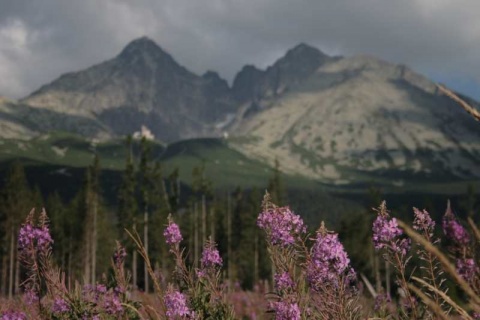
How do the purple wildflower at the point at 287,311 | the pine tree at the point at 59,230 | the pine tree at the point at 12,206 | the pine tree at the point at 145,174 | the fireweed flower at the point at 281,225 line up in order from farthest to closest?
the pine tree at the point at 59,230 < the pine tree at the point at 145,174 < the pine tree at the point at 12,206 < the fireweed flower at the point at 281,225 < the purple wildflower at the point at 287,311

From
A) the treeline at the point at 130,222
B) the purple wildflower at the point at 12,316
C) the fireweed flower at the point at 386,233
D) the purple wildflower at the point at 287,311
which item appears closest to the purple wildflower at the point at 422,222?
the fireweed flower at the point at 386,233

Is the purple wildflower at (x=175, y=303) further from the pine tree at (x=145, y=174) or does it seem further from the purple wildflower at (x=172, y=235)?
the pine tree at (x=145, y=174)

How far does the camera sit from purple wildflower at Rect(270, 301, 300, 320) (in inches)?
155

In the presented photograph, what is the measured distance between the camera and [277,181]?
330 ft

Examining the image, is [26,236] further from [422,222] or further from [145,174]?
[145,174]

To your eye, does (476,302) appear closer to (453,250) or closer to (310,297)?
(310,297)

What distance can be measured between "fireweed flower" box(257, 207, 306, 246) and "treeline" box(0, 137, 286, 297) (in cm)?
6891

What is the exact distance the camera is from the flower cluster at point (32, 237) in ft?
14.8

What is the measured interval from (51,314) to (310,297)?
2.51 m

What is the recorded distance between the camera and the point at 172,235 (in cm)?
467

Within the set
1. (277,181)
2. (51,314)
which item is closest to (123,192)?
(277,181)

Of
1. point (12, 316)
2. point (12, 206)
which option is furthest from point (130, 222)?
point (12, 316)

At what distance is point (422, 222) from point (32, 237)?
318cm

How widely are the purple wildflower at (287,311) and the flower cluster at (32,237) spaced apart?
6.64 feet
